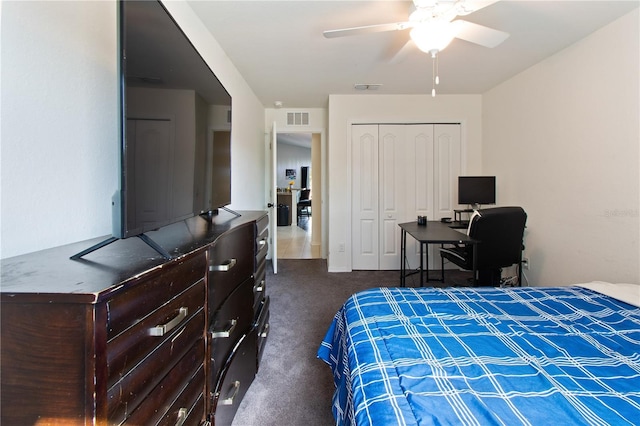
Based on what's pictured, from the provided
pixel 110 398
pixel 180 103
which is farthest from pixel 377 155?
pixel 110 398

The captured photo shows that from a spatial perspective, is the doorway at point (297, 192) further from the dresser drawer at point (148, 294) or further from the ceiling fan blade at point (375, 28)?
the dresser drawer at point (148, 294)

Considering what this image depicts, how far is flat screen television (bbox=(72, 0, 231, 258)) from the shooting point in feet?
2.76

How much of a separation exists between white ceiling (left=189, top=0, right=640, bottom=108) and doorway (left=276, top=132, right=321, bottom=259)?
6.43 ft

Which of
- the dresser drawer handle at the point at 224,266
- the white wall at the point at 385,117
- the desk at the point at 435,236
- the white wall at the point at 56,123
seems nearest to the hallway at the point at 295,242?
the white wall at the point at 385,117

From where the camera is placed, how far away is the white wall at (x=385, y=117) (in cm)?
398

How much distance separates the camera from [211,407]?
1176 millimetres

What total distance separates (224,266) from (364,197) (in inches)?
121

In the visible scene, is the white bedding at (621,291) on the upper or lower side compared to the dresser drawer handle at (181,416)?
upper

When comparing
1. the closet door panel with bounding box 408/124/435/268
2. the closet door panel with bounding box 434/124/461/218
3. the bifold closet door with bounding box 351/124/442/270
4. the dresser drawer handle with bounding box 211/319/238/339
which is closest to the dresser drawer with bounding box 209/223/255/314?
the dresser drawer handle with bounding box 211/319/238/339

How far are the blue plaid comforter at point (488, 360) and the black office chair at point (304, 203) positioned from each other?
27.7 ft

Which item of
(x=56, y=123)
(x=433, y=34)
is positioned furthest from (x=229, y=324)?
(x=433, y=34)

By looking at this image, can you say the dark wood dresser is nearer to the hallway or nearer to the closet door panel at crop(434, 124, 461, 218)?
the closet door panel at crop(434, 124, 461, 218)

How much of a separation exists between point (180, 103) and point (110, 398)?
1089 millimetres

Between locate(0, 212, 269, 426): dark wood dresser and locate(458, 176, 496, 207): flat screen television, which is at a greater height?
locate(458, 176, 496, 207): flat screen television
